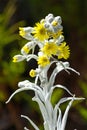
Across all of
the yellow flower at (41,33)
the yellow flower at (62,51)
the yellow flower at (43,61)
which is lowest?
the yellow flower at (43,61)

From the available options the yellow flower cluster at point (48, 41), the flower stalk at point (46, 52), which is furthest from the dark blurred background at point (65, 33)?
the yellow flower cluster at point (48, 41)

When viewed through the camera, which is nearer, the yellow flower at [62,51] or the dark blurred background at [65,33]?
the yellow flower at [62,51]

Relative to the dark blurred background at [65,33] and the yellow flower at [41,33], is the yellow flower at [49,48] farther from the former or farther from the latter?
the dark blurred background at [65,33]

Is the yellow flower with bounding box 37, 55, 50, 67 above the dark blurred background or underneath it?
underneath

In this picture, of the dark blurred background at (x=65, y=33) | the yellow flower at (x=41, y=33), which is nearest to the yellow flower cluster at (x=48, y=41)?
the yellow flower at (x=41, y=33)

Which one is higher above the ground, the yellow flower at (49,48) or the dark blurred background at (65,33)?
the dark blurred background at (65,33)

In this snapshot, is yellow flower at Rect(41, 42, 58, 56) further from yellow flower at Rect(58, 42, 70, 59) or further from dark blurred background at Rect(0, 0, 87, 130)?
dark blurred background at Rect(0, 0, 87, 130)

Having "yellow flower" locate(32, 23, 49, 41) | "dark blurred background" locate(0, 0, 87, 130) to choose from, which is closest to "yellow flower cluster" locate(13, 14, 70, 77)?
"yellow flower" locate(32, 23, 49, 41)

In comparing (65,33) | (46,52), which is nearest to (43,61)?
(46,52)

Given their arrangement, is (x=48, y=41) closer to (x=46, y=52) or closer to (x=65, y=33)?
(x=46, y=52)
